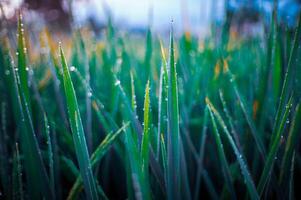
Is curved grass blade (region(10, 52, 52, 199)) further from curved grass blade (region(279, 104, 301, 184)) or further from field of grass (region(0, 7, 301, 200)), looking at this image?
curved grass blade (region(279, 104, 301, 184))

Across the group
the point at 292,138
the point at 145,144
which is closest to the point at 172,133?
the point at 145,144

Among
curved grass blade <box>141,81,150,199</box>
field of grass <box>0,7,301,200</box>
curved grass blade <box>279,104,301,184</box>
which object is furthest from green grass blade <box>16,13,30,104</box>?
curved grass blade <box>279,104,301,184</box>

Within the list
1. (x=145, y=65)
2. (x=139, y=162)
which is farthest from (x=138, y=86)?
(x=139, y=162)

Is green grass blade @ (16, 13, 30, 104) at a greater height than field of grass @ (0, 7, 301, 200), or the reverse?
green grass blade @ (16, 13, 30, 104)

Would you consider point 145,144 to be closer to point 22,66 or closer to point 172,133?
point 172,133

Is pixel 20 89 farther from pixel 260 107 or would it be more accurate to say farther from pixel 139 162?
pixel 260 107

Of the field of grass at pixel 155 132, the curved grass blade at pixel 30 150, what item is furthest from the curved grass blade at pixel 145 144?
the curved grass blade at pixel 30 150
